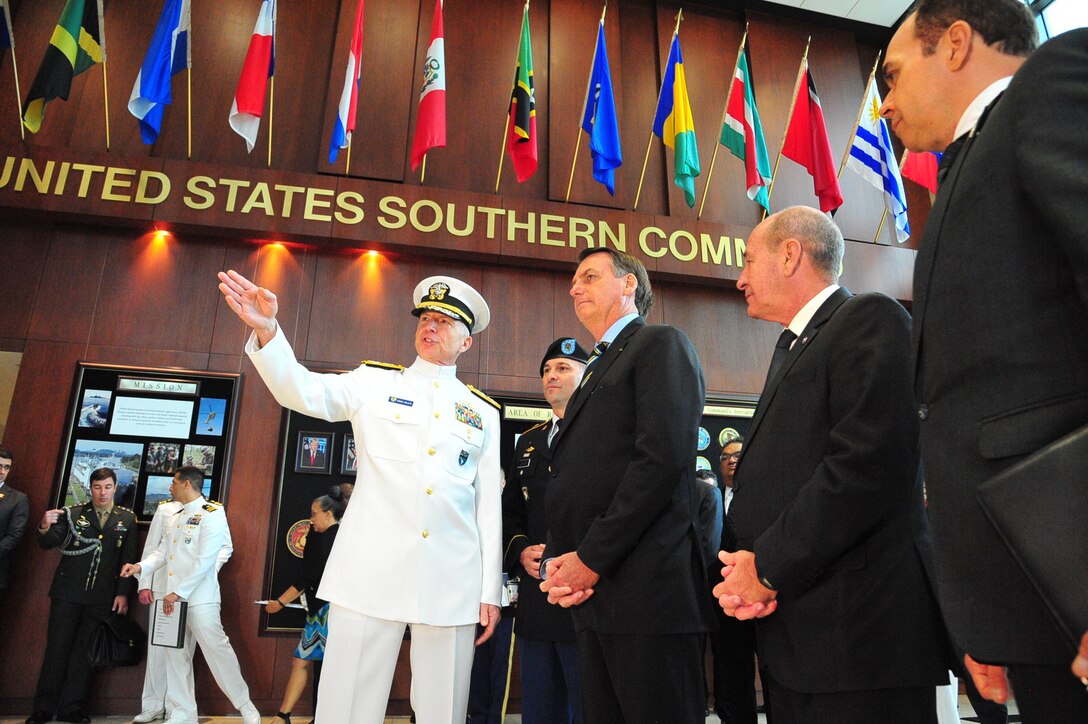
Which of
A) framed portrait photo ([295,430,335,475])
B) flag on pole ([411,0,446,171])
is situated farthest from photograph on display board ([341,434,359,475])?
flag on pole ([411,0,446,171])

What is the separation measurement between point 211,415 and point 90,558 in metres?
1.17

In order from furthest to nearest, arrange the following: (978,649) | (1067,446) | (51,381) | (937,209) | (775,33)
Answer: (775,33) → (51,381) → (937,209) → (978,649) → (1067,446)

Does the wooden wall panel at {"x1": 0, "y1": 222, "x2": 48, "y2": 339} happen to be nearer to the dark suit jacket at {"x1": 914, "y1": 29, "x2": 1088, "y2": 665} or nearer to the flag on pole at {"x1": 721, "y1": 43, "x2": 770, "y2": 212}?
the flag on pole at {"x1": 721, "y1": 43, "x2": 770, "y2": 212}

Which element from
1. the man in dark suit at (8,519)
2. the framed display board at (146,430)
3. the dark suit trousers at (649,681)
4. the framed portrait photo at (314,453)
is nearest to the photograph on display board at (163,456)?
the framed display board at (146,430)

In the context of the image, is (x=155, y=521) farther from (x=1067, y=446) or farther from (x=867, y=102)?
(x=867, y=102)

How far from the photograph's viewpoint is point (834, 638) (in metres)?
1.23

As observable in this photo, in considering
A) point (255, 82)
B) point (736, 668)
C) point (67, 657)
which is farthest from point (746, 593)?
point (255, 82)

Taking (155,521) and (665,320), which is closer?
(155,521)

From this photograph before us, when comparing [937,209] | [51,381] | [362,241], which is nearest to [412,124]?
[362,241]

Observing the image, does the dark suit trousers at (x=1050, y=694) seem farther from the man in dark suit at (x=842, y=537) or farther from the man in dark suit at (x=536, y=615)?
the man in dark suit at (x=536, y=615)

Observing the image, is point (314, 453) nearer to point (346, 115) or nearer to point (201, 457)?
point (201, 457)

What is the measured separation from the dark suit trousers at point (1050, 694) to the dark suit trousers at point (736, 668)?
2.44 metres

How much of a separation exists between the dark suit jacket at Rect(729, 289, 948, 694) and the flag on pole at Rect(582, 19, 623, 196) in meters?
4.57

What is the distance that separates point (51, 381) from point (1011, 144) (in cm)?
582
